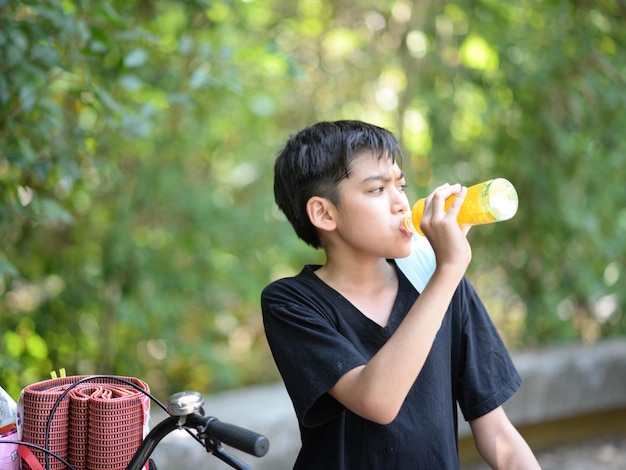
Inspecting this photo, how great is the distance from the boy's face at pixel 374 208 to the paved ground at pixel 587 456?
2.79m

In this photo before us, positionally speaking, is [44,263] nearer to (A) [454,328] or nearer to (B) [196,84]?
(B) [196,84]

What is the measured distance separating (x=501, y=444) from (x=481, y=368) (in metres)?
0.17

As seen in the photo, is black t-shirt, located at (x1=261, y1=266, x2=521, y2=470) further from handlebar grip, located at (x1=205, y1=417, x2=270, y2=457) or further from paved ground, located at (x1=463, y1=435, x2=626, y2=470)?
paved ground, located at (x1=463, y1=435, x2=626, y2=470)

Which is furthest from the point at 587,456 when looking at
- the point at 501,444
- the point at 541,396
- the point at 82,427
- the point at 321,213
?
the point at 82,427

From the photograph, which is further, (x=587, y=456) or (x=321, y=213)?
(x=587, y=456)

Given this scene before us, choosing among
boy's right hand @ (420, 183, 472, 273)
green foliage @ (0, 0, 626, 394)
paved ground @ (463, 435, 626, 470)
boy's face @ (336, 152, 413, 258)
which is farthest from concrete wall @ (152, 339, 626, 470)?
boy's right hand @ (420, 183, 472, 273)

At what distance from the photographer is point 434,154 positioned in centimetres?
416

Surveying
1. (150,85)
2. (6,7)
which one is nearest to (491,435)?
(6,7)

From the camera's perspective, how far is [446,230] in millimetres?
1480

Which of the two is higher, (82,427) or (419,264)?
(419,264)

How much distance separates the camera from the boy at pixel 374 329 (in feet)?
4.83

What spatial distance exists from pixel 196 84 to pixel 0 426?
138cm

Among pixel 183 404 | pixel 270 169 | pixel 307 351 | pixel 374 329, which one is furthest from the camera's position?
pixel 270 169

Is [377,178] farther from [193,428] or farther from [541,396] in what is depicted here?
[541,396]
